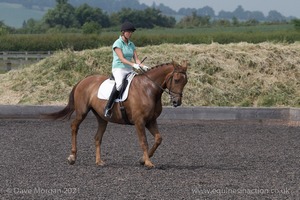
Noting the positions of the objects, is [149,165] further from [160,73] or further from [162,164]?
[160,73]

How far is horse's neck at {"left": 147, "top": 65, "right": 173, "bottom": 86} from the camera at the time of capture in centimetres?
1038

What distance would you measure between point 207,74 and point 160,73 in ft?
29.7

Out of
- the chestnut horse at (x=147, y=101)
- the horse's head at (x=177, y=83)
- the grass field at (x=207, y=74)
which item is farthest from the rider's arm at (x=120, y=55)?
the grass field at (x=207, y=74)

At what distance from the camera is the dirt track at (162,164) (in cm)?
813

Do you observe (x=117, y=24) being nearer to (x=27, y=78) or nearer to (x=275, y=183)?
(x=27, y=78)

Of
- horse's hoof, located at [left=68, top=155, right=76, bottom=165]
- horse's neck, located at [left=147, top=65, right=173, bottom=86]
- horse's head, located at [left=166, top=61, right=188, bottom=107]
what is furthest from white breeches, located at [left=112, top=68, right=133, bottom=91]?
horse's hoof, located at [left=68, top=155, right=76, bottom=165]

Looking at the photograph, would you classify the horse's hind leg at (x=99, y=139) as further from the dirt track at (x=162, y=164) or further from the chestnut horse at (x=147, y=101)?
the dirt track at (x=162, y=164)

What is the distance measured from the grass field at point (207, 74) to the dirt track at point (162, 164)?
2.64 meters

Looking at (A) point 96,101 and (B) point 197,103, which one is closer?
(A) point 96,101

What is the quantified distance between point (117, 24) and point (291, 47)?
83.9 m

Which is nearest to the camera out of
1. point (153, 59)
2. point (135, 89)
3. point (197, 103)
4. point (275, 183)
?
point (275, 183)

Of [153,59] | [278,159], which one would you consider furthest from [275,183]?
[153,59]

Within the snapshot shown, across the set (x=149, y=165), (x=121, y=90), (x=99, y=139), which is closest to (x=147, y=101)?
(x=121, y=90)

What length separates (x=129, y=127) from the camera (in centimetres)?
1559
